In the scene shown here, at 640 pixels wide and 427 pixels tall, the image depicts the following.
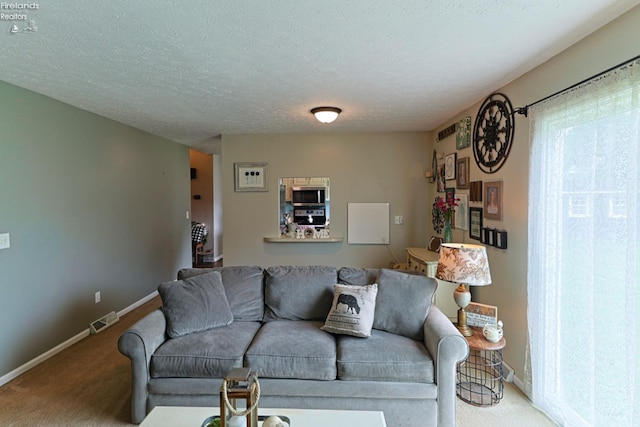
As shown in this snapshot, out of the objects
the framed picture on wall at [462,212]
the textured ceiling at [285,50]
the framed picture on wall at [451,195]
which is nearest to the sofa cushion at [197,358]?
the textured ceiling at [285,50]

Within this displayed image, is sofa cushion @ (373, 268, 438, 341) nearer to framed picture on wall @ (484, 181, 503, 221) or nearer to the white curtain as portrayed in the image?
the white curtain

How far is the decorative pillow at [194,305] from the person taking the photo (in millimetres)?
2393

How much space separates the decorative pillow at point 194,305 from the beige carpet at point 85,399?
0.66 metres

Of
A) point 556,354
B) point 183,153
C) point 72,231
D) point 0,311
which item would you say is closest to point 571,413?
point 556,354

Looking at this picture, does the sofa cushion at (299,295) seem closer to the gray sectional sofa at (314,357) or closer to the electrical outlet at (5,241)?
the gray sectional sofa at (314,357)

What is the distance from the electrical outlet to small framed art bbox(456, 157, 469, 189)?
4204 mm

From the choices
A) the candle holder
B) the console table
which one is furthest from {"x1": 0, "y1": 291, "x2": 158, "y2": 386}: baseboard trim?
the console table

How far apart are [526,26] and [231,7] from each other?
63.9 inches

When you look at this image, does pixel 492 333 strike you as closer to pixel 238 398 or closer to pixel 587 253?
pixel 587 253

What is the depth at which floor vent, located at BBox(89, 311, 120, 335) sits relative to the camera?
364 cm

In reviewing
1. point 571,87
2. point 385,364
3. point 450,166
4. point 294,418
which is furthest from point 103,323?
point 571,87

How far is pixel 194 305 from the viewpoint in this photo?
2457 millimetres

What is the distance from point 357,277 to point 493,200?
139 centimetres

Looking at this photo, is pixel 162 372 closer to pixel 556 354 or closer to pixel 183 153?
pixel 556 354
